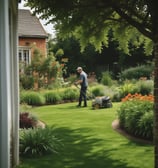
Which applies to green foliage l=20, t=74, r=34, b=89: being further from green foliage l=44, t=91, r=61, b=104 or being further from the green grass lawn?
the green grass lawn

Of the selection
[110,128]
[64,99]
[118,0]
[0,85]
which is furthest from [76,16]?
[64,99]

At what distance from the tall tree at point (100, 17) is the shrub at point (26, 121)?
261 centimetres

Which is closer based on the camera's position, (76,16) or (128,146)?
(76,16)

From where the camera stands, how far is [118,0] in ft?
22.4

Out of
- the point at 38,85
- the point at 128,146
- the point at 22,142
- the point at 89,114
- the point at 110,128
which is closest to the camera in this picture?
the point at 22,142

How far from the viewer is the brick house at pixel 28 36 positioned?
2564cm

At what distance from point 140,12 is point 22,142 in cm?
354

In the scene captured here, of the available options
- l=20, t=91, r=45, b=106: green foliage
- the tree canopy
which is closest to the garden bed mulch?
the tree canopy

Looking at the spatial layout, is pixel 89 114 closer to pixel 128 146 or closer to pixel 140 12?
pixel 128 146

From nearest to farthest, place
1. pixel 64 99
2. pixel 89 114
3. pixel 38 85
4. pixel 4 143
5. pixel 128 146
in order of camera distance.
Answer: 1. pixel 4 143
2. pixel 128 146
3. pixel 89 114
4. pixel 64 99
5. pixel 38 85

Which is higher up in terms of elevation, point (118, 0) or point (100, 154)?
point (118, 0)

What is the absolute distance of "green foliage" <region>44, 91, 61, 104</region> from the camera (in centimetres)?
1853

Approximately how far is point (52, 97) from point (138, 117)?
9.48m

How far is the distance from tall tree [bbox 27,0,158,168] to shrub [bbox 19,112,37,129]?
2.61 metres
